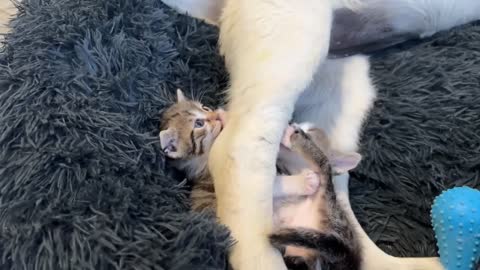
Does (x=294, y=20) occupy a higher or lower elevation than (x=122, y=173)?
higher

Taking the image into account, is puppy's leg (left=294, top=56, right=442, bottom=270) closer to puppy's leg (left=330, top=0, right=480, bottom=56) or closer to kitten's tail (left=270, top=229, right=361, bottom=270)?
puppy's leg (left=330, top=0, right=480, bottom=56)

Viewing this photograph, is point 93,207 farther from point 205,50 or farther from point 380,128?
point 380,128

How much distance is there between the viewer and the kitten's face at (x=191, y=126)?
1.45 metres

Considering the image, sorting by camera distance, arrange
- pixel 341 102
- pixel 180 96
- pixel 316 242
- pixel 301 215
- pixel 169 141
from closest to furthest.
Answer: pixel 316 242, pixel 301 215, pixel 169 141, pixel 180 96, pixel 341 102

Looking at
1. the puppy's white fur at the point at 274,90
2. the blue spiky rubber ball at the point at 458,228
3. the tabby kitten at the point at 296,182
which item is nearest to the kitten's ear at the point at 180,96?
the tabby kitten at the point at 296,182

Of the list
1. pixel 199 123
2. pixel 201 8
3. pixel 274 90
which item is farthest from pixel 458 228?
pixel 201 8

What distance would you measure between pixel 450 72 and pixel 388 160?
0.32 metres

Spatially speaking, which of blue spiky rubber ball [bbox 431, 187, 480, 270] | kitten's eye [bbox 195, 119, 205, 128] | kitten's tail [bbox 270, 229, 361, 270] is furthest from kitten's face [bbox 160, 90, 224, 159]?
blue spiky rubber ball [bbox 431, 187, 480, 270]

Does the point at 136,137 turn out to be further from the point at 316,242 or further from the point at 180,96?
the point at 316,242

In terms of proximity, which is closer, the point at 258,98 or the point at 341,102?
the point at 258,98

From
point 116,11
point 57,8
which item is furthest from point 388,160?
point 57,8

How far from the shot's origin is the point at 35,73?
1364 mm

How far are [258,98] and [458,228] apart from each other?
46 centimetres

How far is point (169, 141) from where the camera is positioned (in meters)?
1.41
